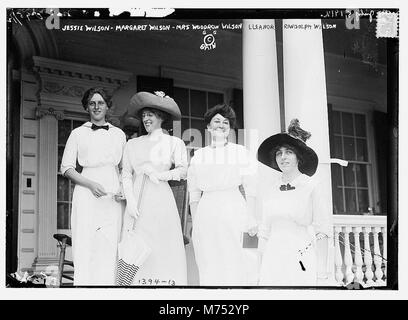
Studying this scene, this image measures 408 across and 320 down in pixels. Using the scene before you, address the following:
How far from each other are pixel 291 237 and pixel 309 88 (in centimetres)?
128

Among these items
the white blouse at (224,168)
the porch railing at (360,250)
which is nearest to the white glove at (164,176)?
the white blouse at (224,168)

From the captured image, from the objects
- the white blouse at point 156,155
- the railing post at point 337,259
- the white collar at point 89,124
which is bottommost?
the railing post at point 337,259

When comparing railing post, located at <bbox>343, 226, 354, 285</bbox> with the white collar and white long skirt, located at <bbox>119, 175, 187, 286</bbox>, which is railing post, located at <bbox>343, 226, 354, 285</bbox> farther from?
the white collar

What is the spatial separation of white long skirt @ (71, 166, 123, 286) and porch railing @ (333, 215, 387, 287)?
73.4 inches

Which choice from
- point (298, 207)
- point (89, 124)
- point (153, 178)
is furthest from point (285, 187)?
point (89, 124)

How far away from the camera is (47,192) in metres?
6.22

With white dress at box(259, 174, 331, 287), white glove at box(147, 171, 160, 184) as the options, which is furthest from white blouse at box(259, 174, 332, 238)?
white glove at box(147, 171, 160, 184)

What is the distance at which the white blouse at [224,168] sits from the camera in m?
6.11

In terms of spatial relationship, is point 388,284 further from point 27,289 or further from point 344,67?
point 27,289

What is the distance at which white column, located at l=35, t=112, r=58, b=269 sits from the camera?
6078mm

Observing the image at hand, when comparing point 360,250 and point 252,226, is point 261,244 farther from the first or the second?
point 360,250

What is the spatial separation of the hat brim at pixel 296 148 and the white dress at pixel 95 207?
122 centimetres

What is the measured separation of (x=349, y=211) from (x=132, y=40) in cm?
236

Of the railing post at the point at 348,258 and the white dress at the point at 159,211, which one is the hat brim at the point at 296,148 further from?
the white dress at the point at 159,211
